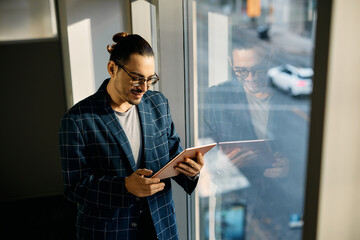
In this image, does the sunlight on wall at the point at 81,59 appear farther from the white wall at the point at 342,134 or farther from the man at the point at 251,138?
the white wall at the point at 342,134

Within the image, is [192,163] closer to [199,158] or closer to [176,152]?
[199,158]

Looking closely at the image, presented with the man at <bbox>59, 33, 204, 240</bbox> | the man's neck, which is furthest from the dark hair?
the man's neck

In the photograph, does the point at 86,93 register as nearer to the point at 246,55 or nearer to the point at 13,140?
the point at 13,140

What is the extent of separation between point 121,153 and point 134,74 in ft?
0.96

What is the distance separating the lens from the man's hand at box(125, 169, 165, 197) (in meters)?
1.19

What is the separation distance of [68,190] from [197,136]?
2.76 feet

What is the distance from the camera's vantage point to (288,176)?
1110 mm

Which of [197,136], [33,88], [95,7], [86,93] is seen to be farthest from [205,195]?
[33,88]

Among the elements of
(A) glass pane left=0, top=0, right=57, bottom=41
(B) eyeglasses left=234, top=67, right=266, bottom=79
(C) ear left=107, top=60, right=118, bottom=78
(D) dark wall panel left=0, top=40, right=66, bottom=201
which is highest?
(A) glass pane left=0, top=0, right=57, bottom=41

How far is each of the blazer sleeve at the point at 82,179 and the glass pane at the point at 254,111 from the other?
50 centimetres

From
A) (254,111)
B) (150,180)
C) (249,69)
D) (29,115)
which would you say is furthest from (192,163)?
(29,115)

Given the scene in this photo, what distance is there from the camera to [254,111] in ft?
4.30

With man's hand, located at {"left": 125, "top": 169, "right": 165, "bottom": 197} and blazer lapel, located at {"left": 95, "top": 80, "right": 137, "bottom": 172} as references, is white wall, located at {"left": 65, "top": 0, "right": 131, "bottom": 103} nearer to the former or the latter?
blazer lapel, located at {"left": 95, "top": 80, "right": 137, "bottom": 172}

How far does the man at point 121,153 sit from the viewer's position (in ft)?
4.08
